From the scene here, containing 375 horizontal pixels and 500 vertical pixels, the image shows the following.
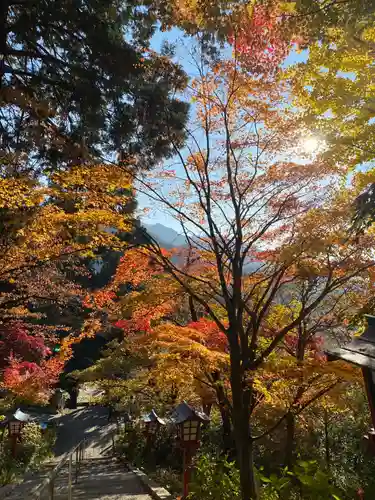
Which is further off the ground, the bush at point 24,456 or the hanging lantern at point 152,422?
the hanging lantern at point 152,422

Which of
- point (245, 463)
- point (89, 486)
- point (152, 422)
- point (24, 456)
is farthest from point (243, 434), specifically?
point (24, 456)

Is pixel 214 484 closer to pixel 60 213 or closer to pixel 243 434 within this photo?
pixel 243 434

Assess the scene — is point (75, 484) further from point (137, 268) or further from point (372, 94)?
point (372, 94)

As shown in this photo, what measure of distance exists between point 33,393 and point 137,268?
1197 centimetres

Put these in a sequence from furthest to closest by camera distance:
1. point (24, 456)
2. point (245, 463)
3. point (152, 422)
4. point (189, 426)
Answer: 1. point (24, 456)
2. point (152, 422)
3. point (189, 426)
4. point (245, 463)

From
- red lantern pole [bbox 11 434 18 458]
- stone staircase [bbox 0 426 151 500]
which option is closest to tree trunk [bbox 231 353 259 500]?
stone staircase [bbox 0 426 151 500]

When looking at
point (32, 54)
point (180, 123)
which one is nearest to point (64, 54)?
point (32, 54)

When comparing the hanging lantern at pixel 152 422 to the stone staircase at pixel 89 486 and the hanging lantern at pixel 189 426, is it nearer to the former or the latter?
the stone staircase at pixel 89 486

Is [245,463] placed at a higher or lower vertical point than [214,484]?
higher

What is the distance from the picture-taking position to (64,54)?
734 centimetres

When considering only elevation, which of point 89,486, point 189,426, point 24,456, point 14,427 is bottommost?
Result: point 24,456

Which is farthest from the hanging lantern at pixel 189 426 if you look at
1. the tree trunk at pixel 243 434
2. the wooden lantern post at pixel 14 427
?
the wooden lantern post at pixel 14 427

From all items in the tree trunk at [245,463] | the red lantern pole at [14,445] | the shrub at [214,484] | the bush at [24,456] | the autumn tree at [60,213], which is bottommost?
the bush at [24,456]

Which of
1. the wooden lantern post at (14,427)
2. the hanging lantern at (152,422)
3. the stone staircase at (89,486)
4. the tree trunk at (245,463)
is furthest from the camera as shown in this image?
the wooden lantern post at (14,427)
